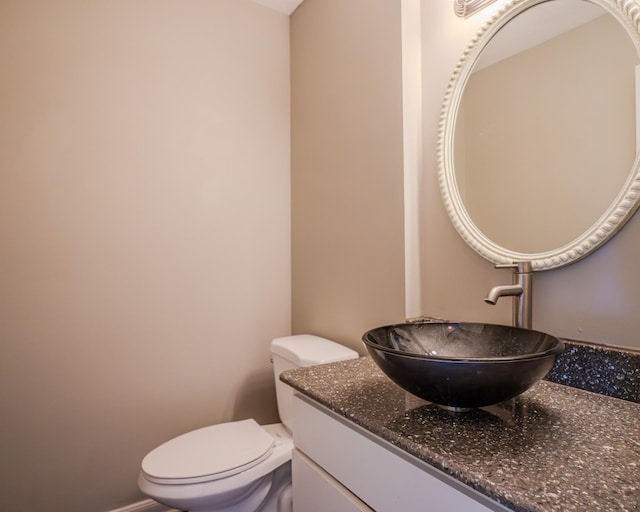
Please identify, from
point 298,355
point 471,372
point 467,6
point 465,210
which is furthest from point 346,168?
point 471,372

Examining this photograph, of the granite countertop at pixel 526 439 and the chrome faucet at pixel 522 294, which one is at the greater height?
the chrome faucet at pixel 522 294

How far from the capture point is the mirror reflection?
883 mm

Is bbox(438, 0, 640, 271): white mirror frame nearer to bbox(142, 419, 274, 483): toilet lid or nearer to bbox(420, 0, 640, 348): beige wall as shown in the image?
bbox(420, 0, 640, 348): beige wall

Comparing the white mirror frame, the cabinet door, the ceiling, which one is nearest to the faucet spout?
the white mirror frame

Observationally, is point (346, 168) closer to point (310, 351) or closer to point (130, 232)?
point (310, 351)

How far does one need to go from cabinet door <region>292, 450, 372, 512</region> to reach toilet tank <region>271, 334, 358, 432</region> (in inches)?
17.6

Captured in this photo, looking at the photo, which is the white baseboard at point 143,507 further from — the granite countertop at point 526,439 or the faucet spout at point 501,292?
the faucet spout at point 501,292

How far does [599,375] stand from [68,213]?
70.5 inches

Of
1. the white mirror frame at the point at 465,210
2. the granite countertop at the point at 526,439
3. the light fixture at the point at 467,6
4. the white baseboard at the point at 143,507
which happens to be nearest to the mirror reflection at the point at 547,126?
the white mirror frame at the point at 465,210

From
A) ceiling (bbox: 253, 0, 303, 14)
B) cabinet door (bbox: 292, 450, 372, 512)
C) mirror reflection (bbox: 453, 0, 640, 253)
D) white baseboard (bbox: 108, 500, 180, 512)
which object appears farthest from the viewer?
ceiling (bbox: 253, 0, 303, 14)

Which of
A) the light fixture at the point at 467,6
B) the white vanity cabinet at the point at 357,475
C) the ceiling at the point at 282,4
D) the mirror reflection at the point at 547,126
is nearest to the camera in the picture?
the white vanity cabinet at the point at 357,475

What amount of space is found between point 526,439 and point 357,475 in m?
0.33

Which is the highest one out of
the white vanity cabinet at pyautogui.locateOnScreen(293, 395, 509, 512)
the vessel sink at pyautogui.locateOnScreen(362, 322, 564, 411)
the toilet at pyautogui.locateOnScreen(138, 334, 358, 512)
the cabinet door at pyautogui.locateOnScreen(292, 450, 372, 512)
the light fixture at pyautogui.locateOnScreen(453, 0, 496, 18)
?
the light fixture at pyautogui.locateOnScreen(453, 0, 496, 18)

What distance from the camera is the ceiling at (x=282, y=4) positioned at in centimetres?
186
